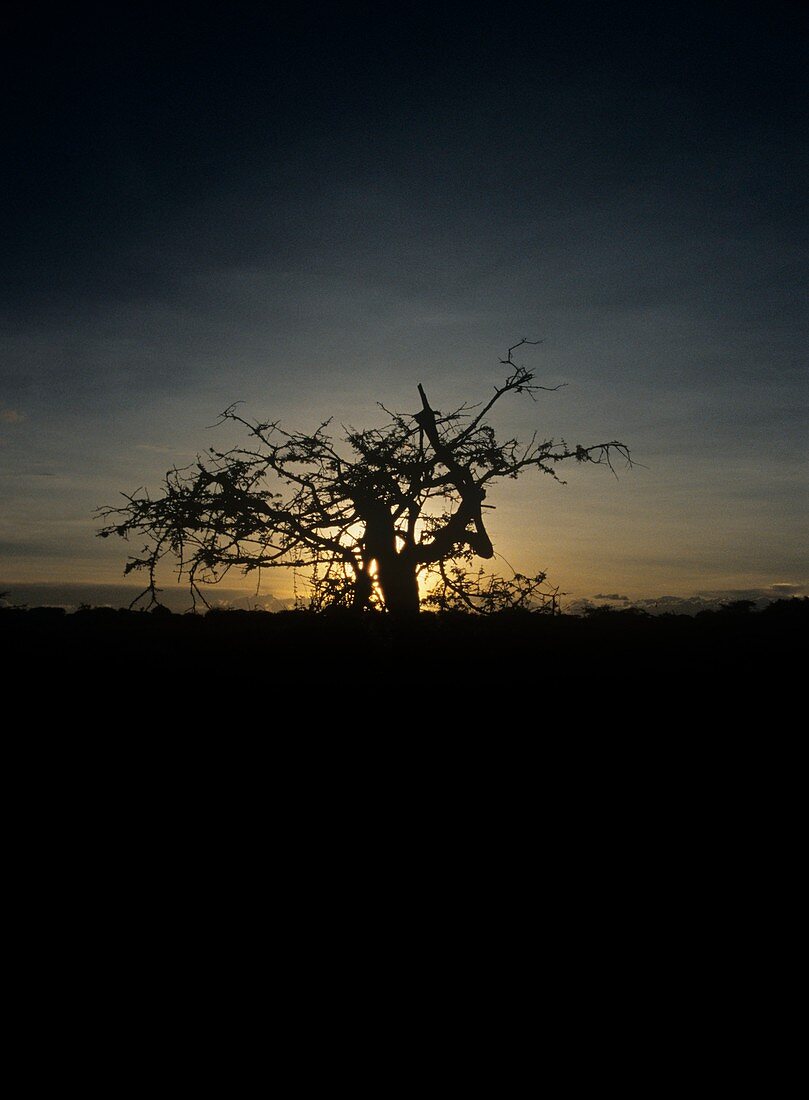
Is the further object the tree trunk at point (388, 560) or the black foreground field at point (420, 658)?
the tree trunk at point (388, 560)

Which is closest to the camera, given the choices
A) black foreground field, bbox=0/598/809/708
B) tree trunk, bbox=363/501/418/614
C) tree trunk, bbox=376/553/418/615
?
black foreground field, bbox=0/598/809/708

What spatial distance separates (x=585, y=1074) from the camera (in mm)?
2725

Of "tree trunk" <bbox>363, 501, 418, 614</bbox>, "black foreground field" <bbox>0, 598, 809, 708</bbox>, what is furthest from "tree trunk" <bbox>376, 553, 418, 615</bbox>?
"black foreground field" <bbox>0, 598, 809, 708</bbox>

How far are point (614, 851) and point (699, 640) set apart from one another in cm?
473

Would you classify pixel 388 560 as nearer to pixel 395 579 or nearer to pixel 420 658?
pixel 395 579

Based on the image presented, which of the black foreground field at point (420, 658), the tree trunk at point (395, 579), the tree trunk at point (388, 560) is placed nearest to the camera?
the black foreground field at point (420, 658)

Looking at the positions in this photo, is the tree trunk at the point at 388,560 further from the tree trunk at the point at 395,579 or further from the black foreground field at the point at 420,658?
the black foreground field at the point at 420,658

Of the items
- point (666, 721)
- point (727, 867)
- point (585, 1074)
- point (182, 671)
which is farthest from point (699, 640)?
point (585, 1074)

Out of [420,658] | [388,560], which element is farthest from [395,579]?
[420,658]

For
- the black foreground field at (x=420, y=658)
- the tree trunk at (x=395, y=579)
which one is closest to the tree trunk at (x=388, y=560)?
the tree trunk at (x=395, y=579)

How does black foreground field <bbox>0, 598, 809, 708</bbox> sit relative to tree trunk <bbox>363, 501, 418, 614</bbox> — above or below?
below

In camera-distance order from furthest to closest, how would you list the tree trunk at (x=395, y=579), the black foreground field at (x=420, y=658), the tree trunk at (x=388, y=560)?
the tree trunk at (x=395, y=579)
the tree trunk at (x=388, y=560)
the black foreground field at (x=420, y=658)

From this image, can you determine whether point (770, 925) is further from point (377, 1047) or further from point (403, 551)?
point (403, 551)

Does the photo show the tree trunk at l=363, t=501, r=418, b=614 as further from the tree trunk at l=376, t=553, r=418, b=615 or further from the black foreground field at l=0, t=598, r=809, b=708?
the black foreground field at l=0, t=598, r=809, b=708
